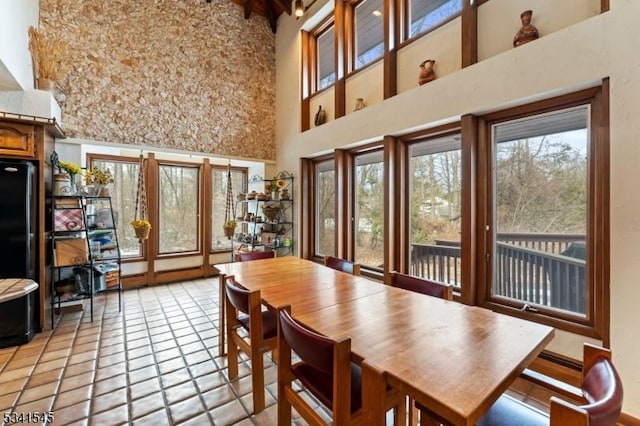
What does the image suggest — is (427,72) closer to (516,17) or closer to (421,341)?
(516,17)

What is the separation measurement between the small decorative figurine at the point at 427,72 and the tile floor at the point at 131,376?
285cm

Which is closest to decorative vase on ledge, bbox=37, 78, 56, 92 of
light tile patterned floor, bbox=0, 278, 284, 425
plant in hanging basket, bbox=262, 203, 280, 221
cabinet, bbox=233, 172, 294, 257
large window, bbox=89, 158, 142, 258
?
large window, bbox=89, 158, 142, 258

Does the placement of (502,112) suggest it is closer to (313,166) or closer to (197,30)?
(313,166)

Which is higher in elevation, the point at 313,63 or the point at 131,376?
the point at 313,63

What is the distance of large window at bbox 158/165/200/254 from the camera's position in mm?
5055

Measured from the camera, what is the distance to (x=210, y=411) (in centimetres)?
190

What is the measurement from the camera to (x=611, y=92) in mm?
1862

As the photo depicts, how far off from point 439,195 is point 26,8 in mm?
4891

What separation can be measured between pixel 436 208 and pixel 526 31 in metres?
1.67

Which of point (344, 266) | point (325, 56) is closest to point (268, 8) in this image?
point (325, 56)

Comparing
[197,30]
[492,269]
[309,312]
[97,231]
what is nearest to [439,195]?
[492,269]

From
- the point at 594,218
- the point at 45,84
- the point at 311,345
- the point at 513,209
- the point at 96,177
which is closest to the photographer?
the point at 311,345

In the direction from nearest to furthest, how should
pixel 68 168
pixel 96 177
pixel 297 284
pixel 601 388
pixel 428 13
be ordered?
1. pixel 601 388
2. pixel 297 284
3. pixel 428 13
4. pixel 68 168
5. pixel 96 177

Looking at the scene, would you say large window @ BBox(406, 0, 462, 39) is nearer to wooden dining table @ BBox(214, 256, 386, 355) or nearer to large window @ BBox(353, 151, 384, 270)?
large window @ BBox(353, 151, 384, 270)
